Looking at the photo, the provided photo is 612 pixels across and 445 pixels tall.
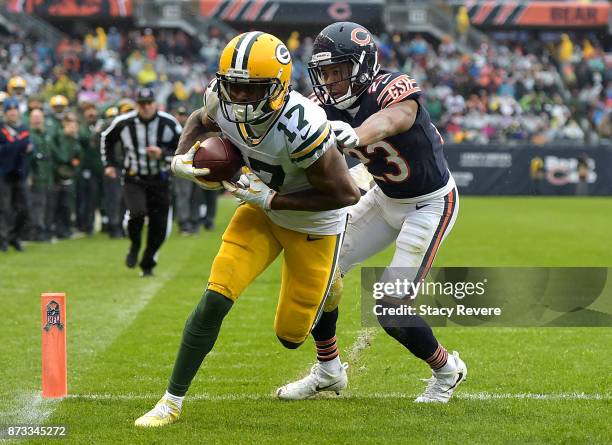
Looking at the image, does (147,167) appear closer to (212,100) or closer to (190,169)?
(212,100)

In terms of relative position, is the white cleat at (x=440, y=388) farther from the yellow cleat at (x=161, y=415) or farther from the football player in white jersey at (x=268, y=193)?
the yellow cleat at (x=161, y=415)

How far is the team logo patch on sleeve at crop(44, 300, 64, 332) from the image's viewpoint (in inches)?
185

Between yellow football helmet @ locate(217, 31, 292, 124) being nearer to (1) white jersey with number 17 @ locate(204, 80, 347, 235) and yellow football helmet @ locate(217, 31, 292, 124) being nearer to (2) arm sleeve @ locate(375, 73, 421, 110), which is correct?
(1) white jersey with number 17 @ locate(204, 80, 347, 235)

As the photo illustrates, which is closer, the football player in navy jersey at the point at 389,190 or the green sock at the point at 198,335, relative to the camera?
the green sock at the point at 198,335

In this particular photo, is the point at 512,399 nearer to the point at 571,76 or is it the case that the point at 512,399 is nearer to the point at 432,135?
the point at 432,135

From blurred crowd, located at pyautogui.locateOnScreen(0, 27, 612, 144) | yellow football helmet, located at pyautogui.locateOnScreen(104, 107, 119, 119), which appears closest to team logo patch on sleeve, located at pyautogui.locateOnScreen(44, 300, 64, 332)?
yellow football helmet, located at pyautogui.locateOnScreen(104, 107, 119, 119)

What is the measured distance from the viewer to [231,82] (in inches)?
161

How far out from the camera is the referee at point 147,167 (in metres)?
9.70

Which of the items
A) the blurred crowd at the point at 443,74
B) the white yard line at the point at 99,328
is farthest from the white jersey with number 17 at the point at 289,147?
the blurred crowd at the point at 443,74

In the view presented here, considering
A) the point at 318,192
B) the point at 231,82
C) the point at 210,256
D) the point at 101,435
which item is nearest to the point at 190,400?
the point at 101,435

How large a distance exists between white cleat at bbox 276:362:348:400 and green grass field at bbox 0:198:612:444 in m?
0.07

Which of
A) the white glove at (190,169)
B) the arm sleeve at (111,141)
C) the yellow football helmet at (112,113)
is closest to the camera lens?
the white glove at (190,169)

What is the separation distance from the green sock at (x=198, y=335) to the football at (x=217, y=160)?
51 centimetres

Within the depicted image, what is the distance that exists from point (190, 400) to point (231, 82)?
5.53 feet
